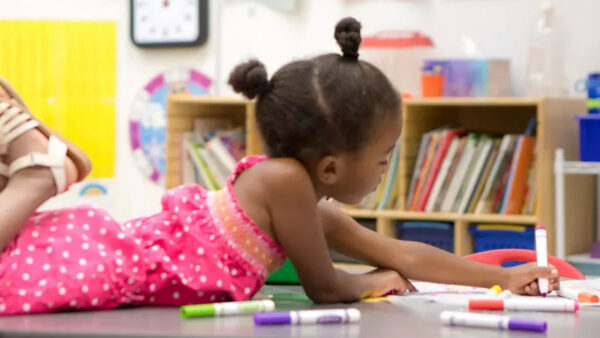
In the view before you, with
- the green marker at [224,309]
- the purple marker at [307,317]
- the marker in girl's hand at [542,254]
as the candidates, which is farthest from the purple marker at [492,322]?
the marker in girl's hand at [542,254]

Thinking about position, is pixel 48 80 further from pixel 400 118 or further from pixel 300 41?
pixel 400 118

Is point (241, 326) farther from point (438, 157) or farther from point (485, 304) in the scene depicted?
point (438, 157)

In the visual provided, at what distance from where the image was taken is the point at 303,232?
49.4 inches

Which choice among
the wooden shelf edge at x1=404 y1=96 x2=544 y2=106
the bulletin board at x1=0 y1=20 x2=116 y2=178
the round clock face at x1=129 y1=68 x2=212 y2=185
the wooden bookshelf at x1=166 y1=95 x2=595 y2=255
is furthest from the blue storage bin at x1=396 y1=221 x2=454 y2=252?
the bulletin board at x1=0 y1=20 x2=116 y2=178

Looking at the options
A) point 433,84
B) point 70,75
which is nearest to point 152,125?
point 70,75

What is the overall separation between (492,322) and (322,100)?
1.18 feet

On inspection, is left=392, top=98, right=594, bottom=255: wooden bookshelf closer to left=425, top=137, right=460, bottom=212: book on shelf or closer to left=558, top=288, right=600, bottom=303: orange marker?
left=425, top=137, right=460, bottom=212: book on shelf

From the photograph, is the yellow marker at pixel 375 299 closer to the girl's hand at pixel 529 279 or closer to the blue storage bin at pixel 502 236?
the girl's hand at pixel 529 279

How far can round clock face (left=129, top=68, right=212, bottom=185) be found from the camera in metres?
3.84

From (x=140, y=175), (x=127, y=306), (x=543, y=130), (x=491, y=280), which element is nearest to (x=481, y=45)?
(x=543, y=130)

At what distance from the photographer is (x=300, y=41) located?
3586mm

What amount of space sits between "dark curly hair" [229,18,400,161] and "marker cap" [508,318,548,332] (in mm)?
325

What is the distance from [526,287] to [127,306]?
56cm

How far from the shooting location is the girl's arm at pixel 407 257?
1.43 metres
